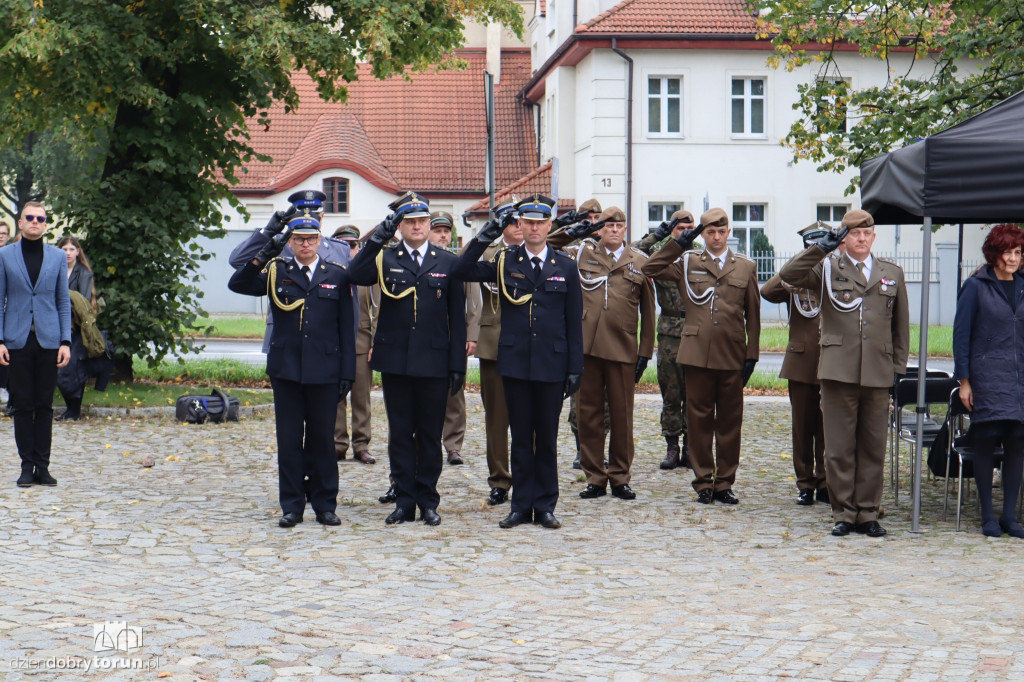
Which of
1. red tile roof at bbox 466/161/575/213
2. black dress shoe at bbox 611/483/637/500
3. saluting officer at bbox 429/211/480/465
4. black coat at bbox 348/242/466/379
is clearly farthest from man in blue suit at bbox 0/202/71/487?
red tile roof at bbox 466/161/575/213

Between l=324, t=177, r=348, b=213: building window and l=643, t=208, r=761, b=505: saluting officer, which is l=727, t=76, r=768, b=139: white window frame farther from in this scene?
l=643, t=208, r=761, b=505: saluting officer

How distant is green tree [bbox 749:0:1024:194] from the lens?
13.4 m

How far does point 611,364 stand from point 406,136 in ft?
117

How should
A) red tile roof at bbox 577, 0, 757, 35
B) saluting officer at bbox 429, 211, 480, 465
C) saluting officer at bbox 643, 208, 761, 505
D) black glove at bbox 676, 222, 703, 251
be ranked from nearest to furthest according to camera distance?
black glove at bbox 676, 222, 703, 251, saluting officer at bbox 643, 208, 761, 505, saluting officer at bbox 429, 211, 480, 465, red tile roof at bbox 577, 0, 757, 35

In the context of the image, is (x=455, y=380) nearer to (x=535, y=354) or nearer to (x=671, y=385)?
(x=535, y=354)

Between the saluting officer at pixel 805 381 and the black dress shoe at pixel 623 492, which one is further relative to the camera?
the black dress shoe at pixel 623 492

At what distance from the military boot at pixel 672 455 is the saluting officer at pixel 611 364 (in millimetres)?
1692

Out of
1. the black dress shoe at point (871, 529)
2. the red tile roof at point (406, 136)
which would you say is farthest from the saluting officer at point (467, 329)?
the red tile roof at point (406, 136)

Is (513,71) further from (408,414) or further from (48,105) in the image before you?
(408,414)

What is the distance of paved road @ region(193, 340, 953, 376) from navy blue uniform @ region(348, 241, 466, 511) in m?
13.6

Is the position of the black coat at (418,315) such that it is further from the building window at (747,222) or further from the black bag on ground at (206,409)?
the building window at (747,222)

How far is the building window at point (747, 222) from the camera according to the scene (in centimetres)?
3409

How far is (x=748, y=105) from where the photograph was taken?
33938 millimetres

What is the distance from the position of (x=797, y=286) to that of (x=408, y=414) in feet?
9.62
